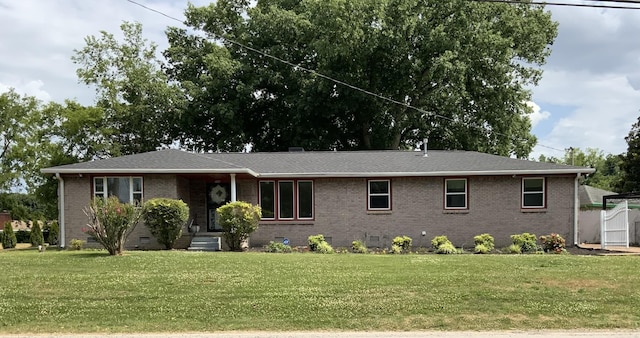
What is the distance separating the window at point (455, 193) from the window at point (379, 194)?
7.33ft

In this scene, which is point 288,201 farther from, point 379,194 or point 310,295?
point 310,295

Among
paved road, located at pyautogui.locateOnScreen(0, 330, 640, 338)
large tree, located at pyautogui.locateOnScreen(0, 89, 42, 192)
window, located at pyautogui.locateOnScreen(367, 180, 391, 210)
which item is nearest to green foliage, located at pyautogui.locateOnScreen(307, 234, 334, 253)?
window, located at pyautogui.locateOnScreen(367, 180, 391, 210)

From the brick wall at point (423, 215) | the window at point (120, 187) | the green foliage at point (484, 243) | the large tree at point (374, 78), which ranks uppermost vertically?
the large tree at point (374, 78)

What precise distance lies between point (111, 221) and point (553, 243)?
567 inches

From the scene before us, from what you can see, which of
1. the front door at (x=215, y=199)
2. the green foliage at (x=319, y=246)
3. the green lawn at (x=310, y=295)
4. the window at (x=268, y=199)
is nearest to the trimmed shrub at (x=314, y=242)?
the green foliage at (x=319, y=246)

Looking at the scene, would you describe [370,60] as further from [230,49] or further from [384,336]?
[384,336]

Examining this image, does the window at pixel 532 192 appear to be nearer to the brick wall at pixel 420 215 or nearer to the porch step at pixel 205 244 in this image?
the brick wall at pixel 420 215

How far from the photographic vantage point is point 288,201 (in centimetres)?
2147

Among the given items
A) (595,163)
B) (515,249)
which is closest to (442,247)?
(515,249)

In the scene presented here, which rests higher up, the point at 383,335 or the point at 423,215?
the point at 423,215

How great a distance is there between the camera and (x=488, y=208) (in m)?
21.0

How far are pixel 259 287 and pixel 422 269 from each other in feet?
13.2

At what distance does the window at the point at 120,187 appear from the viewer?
1969 centimetres

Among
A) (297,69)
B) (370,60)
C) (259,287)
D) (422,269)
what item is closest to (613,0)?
(422,269)
